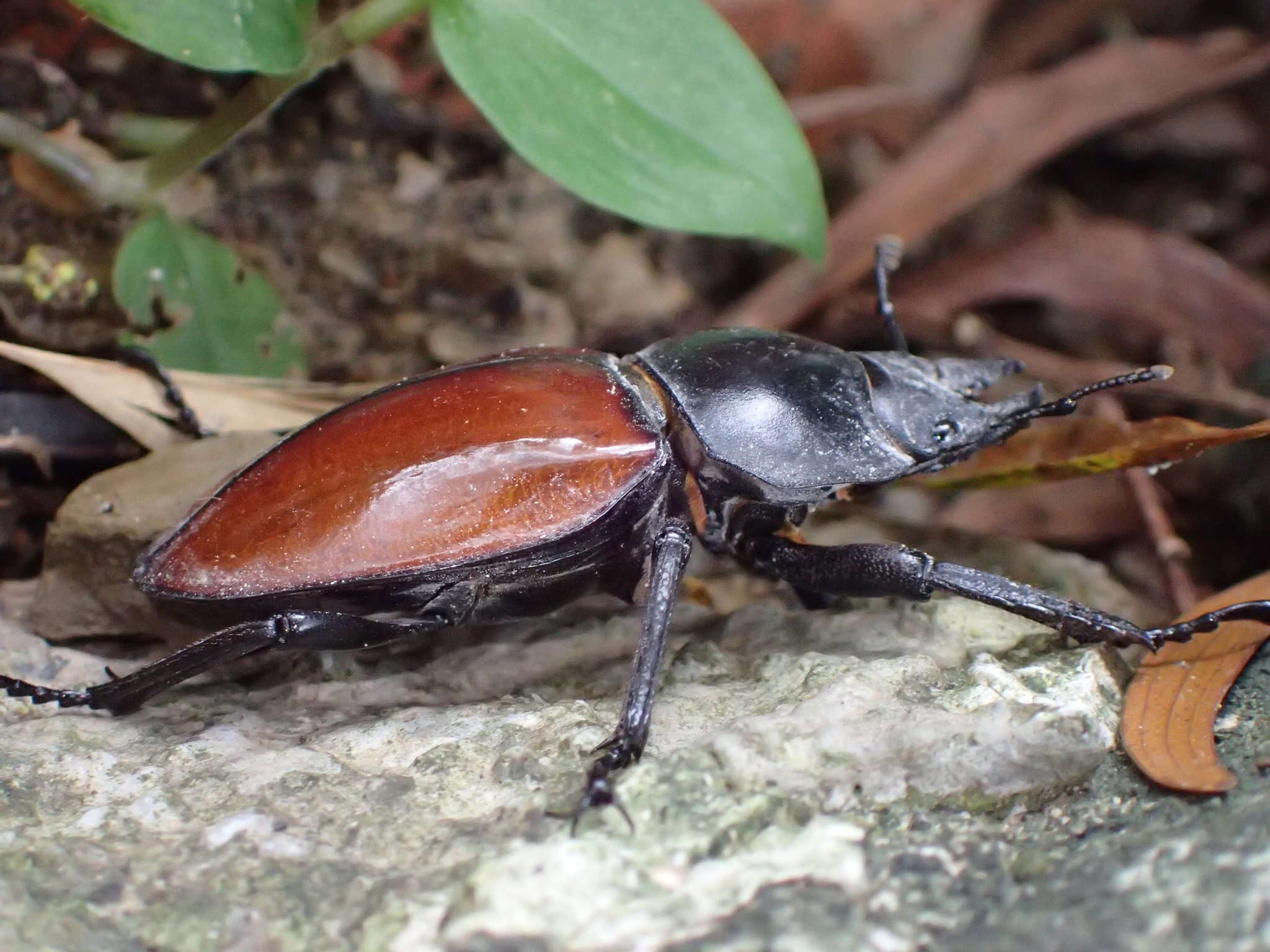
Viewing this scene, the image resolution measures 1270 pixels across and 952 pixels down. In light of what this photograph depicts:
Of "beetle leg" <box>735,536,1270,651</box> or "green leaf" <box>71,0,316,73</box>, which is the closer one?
"beetle leg" <box>735,536,1270,651</box>

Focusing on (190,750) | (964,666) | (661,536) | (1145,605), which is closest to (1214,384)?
(1145,605)

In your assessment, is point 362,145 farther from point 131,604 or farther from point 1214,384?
point 1214,384

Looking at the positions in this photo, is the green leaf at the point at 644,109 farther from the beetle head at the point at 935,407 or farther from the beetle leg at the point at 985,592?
the beetle leg at the point at 985,592

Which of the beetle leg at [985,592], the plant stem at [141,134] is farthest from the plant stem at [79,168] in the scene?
the beetle leg at [985,592]

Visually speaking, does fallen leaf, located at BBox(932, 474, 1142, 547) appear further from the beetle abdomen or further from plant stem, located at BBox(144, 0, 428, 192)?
plant stem, located at BBox(144, 0, 428, 192)

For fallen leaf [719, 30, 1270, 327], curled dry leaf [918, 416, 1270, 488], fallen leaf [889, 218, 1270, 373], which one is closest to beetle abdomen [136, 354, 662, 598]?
curled dry leaf [918, 416, 1270, 488]

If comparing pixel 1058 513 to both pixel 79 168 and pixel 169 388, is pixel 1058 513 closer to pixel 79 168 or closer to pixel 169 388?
pixel 169 388
